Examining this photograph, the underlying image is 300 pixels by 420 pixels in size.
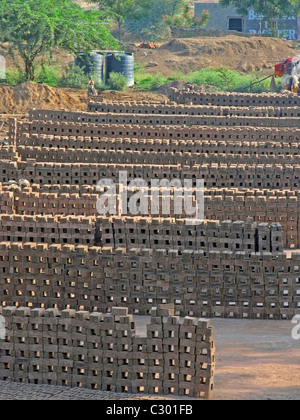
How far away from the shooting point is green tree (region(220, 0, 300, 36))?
60656 millimetres

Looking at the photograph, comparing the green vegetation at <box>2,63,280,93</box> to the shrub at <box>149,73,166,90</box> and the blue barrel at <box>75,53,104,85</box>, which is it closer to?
the shrub at <box>149,73,166,90</box>

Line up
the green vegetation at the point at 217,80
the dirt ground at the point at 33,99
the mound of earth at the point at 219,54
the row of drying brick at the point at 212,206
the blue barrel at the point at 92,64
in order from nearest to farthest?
1. the row of drying brick at the point at 212,206
2. the dirt ground at the point at 33,99
3. the blue barrel at the point at 92,64
4. the green vegetation at the point at 217,80
5. the mound of earth at the point at 219,54

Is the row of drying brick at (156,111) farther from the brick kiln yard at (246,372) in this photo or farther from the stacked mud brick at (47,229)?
the brick kiln yard at (246,372)

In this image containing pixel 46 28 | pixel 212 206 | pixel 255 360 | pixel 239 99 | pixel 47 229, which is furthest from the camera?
pixel 46 28

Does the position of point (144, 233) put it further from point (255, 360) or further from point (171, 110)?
point (171, 110)

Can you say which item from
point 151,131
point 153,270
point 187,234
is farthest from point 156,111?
point 153,270

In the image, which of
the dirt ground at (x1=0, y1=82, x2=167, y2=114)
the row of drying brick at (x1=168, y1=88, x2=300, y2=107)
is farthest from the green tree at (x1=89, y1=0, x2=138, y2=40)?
the row of drying brick at (x1=168, y1=88, x2=300, y2=107)

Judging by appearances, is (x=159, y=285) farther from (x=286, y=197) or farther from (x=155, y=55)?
(x=155, y=55)

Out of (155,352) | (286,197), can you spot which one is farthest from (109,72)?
(155,352)

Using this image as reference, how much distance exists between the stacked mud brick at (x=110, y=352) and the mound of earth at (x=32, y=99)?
25.5 metres

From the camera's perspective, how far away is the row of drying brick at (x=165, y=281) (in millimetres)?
17891

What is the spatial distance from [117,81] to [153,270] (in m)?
30.0

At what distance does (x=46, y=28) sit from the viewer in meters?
42.6

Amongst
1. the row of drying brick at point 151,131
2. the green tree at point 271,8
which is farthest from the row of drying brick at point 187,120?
the green tree at point 271,8
